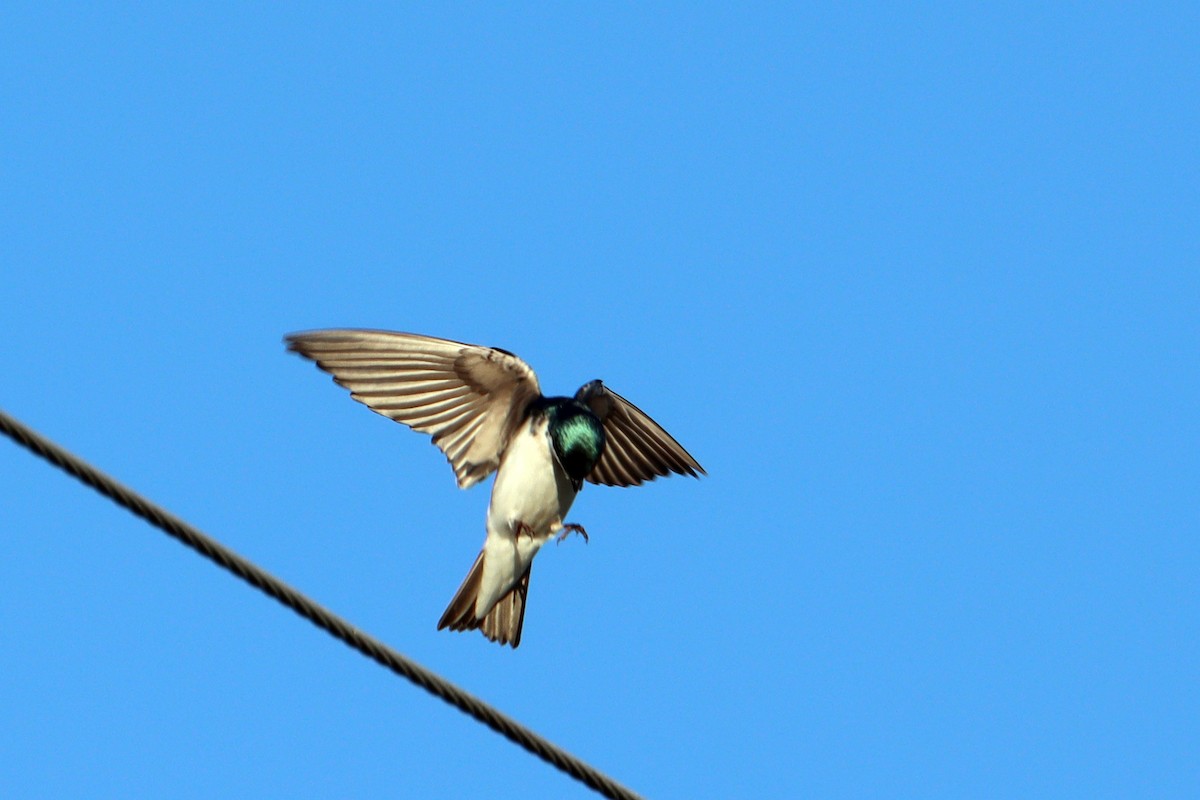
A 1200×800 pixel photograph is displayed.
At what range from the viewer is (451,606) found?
6016 mm

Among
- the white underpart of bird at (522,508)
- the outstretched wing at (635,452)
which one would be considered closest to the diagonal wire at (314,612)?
the white underpart of bird at (522,508)

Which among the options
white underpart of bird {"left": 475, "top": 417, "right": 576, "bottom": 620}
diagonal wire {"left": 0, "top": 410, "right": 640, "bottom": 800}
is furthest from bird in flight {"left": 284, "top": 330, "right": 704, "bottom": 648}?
diagonal wire {"left": 0, "top": 410, "right": 640, "bottom": 800}

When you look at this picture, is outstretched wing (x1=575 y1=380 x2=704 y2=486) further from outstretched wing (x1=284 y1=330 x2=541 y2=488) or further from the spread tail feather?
the spread tail feather

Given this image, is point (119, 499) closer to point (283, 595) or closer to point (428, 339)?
point (283, 595)

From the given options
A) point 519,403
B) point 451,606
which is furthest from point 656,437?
point 451,606

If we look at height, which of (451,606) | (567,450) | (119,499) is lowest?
(119,499)

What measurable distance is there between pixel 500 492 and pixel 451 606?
446 mm

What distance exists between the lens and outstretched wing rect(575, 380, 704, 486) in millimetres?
6461

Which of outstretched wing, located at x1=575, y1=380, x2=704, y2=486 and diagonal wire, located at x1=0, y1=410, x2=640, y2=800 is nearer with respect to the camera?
diagonal wire, located at x1=0, y1=410, x2=640, y2=800

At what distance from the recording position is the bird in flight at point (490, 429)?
19.4 feet

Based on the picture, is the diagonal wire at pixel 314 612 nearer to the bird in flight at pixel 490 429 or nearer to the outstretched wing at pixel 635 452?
the bird in flight at pixel 490 429

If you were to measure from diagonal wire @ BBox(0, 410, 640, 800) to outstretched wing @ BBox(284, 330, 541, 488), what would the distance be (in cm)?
229

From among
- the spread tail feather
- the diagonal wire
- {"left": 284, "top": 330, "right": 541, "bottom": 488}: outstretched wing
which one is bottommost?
the diagonal wire

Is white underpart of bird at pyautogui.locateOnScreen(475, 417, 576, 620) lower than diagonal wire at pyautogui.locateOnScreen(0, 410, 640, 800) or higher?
higher
